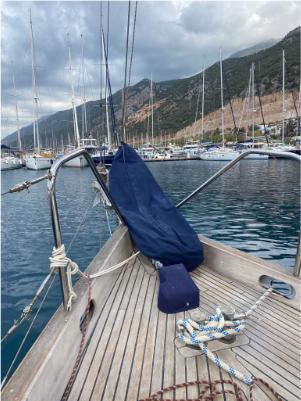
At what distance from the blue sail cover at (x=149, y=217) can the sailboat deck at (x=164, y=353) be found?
0.51 metres

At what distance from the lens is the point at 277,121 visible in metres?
69.6

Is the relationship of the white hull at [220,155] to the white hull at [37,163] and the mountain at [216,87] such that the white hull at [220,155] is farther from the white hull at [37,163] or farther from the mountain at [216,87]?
the mountain at [216,87]

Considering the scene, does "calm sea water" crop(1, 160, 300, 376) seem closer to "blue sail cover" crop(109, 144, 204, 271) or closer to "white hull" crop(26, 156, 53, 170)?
"blue sail cover" crop(109, 144, 204, 271)

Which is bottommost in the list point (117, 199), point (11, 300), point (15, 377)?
point (11, 300)

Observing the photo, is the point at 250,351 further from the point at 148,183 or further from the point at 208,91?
the point at 208,91

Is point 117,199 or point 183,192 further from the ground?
point 117,199

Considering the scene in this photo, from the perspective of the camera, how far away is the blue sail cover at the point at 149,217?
3.34 m

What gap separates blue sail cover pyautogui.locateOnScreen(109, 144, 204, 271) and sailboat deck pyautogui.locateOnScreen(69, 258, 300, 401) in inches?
20.0

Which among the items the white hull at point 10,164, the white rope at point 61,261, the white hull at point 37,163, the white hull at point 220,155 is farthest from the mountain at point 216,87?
the white rope at point 61,261

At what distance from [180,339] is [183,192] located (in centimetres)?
1459

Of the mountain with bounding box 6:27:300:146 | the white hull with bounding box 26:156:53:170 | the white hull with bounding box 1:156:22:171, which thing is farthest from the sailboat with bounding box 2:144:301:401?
the mountain with bounding box 6:27:300:146

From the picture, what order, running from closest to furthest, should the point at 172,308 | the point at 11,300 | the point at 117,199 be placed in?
1. the point at 172,308
2. the point at 117,199
3. the point at 11,300

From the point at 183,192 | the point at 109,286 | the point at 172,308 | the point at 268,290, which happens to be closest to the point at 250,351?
the point at 172,308

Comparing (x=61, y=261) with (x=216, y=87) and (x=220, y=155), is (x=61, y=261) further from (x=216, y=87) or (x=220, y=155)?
(x=216, y=87)
